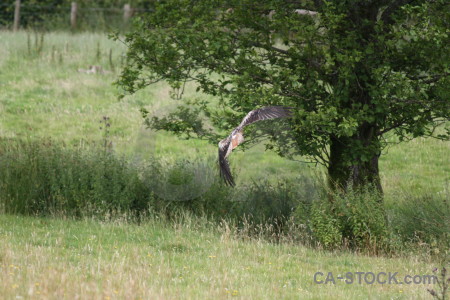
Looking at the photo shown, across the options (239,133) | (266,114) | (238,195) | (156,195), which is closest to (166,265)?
(239,133)

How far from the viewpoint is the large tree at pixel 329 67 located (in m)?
→ 9.80

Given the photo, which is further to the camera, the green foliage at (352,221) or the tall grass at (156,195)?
the tall grass at (156,195)

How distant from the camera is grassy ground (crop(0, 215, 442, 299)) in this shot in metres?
6.50

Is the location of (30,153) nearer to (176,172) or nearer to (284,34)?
(176,172)

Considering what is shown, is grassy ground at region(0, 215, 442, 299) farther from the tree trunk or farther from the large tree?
the large tree

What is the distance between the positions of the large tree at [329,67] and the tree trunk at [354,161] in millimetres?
17

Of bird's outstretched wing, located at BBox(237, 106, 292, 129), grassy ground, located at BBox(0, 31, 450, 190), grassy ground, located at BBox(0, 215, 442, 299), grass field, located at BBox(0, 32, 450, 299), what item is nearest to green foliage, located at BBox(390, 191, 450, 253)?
grass field, located at BBox(0, 32, 450, 299)

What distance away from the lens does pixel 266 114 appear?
28.4 ft

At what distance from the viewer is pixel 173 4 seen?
38.4 feet

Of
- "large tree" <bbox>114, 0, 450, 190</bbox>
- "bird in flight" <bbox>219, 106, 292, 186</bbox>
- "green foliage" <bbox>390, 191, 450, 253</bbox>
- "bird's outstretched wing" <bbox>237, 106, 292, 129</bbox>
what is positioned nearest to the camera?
"bird in flight" <bbox>219, 106, 292, 186</bbox>

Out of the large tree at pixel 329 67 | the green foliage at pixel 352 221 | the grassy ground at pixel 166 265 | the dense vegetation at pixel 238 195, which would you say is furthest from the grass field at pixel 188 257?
the large tree at pixel 329 67

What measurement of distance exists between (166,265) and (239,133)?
68.2 inches

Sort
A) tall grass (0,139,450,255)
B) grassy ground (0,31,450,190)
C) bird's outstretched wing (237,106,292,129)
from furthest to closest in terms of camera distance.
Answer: grassy ground (0,31,450,190)
tall grass (0,139,450,255)
bird's outstretched wing (237,106,292,129)

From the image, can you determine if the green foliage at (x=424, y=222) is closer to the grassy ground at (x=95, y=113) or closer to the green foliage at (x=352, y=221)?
the green foliage at (x=352, y=221)
